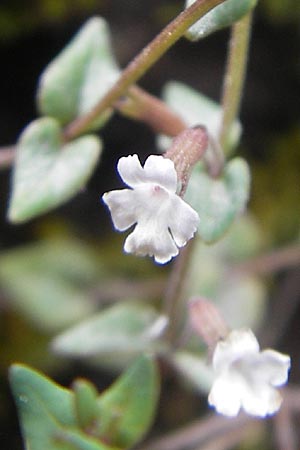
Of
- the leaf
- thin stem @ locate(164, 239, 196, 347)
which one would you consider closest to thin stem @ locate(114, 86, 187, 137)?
thin stem @ locate(164, 239, 196, 347)

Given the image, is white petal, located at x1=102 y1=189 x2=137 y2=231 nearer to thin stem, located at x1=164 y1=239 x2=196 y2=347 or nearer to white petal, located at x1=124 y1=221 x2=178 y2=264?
white petal, located at x1=124 y1=221 x2=178 y2=264

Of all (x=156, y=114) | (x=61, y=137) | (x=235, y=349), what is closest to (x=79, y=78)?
(x=61, y=137)

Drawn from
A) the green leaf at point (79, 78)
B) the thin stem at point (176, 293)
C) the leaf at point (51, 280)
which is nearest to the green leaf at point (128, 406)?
the thin stem at point (176, 293)

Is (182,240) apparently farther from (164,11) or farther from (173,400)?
(164,11)

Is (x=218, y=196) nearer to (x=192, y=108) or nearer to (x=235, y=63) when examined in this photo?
(x=235, y=63)

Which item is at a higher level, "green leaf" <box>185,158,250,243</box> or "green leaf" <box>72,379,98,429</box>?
"green leaf" <box>185,158,250,243</box>

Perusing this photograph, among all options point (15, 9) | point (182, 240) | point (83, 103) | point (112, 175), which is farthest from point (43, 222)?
point (182, 240)
